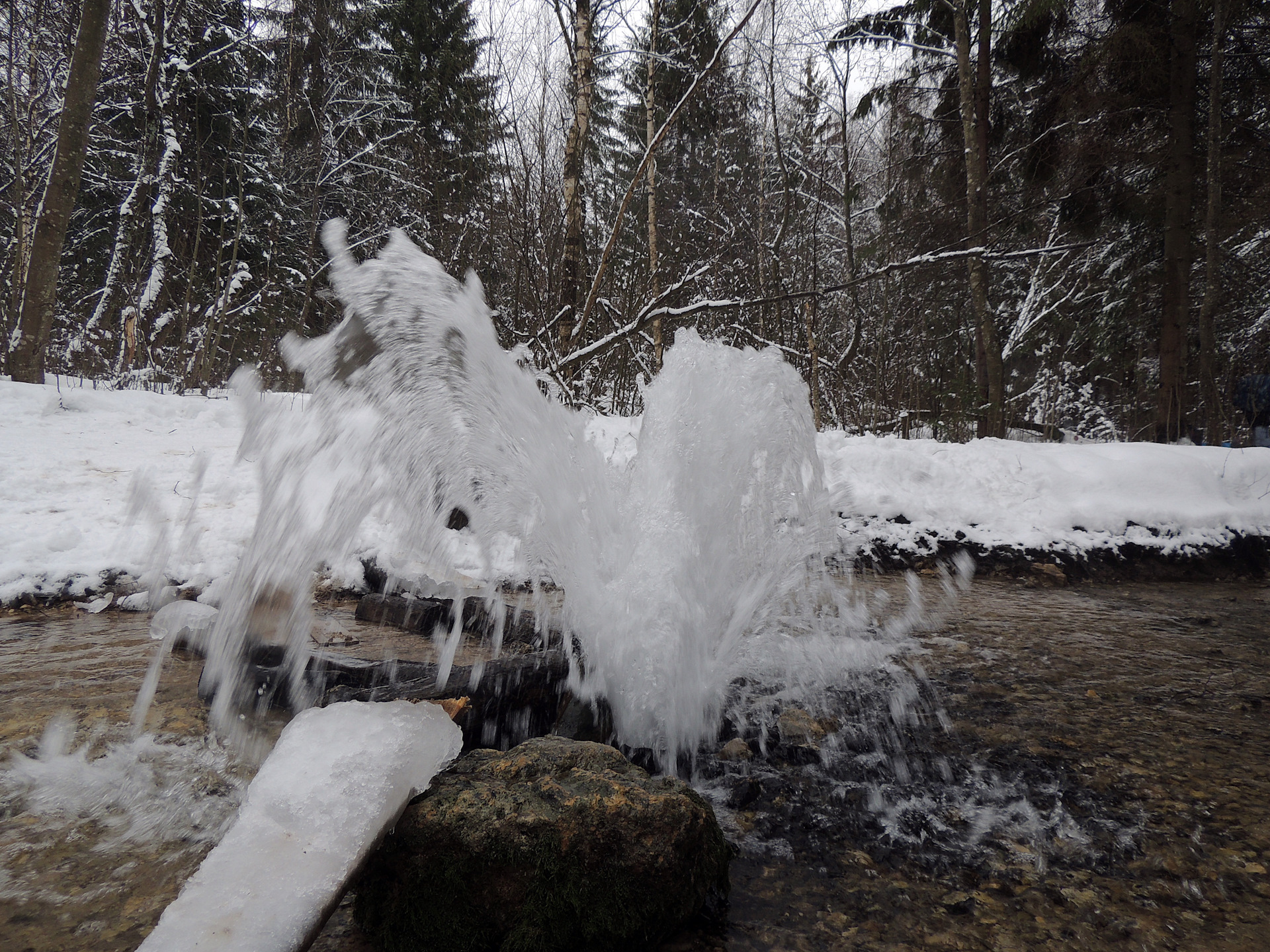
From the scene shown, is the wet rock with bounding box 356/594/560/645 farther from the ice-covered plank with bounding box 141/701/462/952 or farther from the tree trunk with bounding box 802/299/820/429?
the tree trunk with bounding box 802/299/820/429

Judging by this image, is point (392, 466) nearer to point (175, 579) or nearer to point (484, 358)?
point (484, 358)

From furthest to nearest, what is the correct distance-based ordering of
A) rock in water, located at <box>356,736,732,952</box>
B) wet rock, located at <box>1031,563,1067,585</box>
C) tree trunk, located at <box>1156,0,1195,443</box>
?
tree trunk, located at <box>1156,0,1195,443</box> < wet rock, located at <box>1031,563,1067,585</box> < rock in water, located at <box>356,736,732,952</box>

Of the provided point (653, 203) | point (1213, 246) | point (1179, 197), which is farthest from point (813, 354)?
point (1179, 197)

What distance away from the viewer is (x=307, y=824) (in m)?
1.10

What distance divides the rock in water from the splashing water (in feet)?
2.32

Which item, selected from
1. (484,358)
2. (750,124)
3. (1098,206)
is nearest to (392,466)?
(484,358)

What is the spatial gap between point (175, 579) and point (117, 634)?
0.58 metres

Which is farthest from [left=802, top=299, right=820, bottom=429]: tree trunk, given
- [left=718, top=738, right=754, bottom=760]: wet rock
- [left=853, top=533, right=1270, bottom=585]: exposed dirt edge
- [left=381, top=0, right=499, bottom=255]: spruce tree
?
[left=718, top=738, right=754, bottom=760]: wet rock

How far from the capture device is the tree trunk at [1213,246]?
23.0 ft

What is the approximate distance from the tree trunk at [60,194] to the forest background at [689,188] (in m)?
0.03

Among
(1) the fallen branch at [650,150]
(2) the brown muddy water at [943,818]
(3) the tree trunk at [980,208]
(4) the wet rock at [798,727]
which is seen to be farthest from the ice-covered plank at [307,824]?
(3) the tree trunk at [980,208]

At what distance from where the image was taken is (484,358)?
2.44m

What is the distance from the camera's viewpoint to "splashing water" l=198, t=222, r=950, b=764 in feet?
7.27

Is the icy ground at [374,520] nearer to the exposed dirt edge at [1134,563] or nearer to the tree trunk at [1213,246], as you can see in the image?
the exposed dirt edge at [1134,563]
